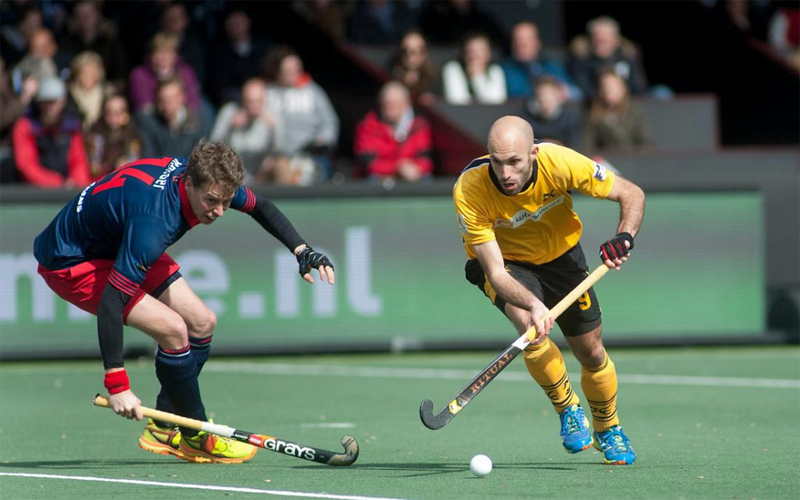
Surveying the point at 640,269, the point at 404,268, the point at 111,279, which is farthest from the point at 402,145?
the point at 111,279

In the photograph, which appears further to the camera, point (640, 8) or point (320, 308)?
point (640, 8)

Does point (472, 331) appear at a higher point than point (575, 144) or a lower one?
lower

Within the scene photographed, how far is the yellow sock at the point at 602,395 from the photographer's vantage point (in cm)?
721

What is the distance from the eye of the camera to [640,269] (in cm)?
1276

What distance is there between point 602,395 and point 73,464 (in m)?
2.62

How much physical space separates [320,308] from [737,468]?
6.02 metres

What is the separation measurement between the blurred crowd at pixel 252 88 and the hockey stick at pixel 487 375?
619 centimetres

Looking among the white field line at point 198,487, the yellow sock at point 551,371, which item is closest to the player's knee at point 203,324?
the white field line at point 198,487

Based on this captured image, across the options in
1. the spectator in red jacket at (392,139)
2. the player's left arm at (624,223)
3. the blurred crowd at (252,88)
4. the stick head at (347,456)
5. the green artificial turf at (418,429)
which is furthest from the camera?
the spectator in red jacket at (392,139)

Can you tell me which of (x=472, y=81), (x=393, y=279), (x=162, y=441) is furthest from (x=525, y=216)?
(x=472, y=81)

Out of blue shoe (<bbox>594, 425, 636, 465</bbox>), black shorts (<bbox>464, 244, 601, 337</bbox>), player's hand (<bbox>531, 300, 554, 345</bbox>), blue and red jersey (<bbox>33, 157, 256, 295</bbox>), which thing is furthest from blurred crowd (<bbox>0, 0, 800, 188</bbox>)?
player's hand (<bbox>531, 300, 554, 345</bbox>)

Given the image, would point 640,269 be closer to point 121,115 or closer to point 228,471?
point 121,115

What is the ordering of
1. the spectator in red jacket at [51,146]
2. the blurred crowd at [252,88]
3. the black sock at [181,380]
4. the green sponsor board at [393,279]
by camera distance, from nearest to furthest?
the black sock at [181,380] → the green sponsor board at [393,279] → the spectator in red jacket at [51,146] → the blurred crowd at [252,88]

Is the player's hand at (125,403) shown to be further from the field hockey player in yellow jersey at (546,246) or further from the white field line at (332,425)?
the white field line at (332,425)
